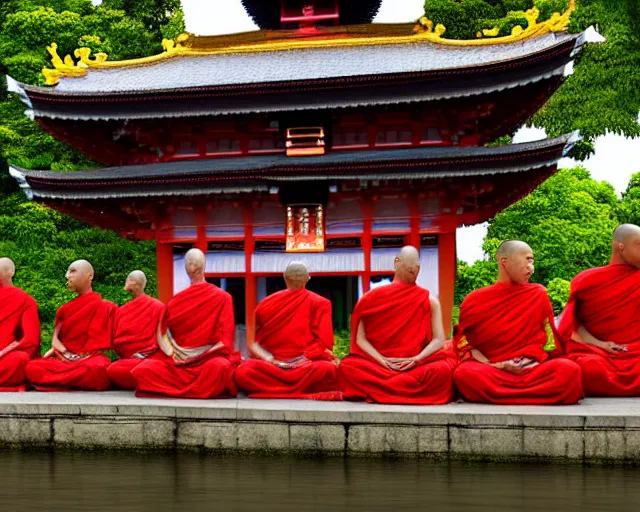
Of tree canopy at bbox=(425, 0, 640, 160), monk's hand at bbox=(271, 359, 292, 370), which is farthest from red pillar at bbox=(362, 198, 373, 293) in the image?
tree canopy at bbox=(425, 0, 640, 160)

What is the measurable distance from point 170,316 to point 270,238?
327 inches

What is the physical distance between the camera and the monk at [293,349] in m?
8.30

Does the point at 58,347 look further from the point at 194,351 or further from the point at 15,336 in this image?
the point at 194,351

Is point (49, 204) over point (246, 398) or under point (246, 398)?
over

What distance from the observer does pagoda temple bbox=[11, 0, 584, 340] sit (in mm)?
15258

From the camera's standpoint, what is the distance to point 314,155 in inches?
651

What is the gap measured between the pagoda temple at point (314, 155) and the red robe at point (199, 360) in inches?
282

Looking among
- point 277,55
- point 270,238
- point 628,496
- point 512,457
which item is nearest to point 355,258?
point 270,238

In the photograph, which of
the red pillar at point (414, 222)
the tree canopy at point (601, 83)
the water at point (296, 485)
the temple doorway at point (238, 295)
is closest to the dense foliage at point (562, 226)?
the tree canopy at point (601, 83)

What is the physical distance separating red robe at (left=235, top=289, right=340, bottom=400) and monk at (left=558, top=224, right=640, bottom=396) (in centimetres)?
218

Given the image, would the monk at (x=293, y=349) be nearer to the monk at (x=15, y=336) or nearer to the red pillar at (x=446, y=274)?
the monk at (x=15, y=336)

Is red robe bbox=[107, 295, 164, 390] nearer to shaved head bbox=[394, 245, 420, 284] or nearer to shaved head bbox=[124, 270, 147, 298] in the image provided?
shaved head bbox=[124, 270, 147, 298]

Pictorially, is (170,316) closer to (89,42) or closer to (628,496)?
(628,496)

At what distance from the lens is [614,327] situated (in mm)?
8156
